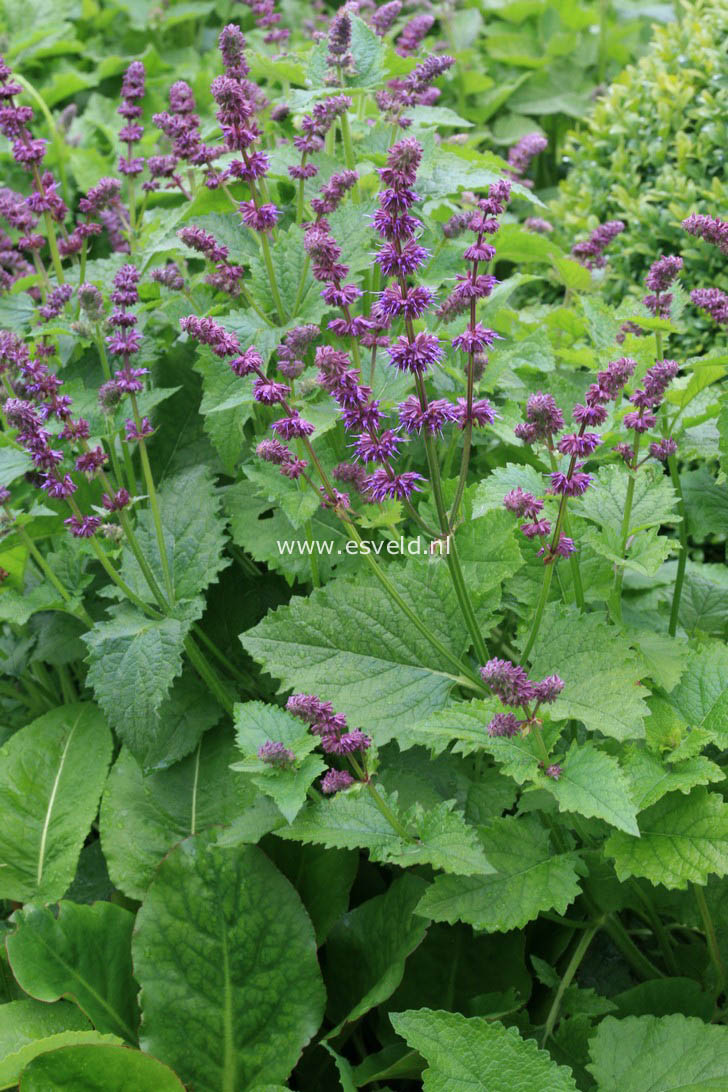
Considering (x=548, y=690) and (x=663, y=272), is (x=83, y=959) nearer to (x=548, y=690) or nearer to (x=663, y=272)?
(x=548, y=690)

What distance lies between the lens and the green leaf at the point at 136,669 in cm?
252

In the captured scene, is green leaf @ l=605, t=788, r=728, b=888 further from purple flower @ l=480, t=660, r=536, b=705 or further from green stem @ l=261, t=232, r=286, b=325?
green stem @ l=261, t=232, r=286, b=325

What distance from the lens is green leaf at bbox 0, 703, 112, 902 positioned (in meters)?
2.70

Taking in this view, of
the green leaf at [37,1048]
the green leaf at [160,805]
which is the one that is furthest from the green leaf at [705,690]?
the green leaf at [37,1048]

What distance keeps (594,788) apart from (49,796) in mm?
1644

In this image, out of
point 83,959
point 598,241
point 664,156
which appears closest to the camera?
point 83,959

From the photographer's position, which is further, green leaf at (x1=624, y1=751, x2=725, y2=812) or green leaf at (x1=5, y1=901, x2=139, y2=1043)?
green leaf at (x1=5, y1=901, x2=139, y2=1043)

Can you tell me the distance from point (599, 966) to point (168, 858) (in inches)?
43.7

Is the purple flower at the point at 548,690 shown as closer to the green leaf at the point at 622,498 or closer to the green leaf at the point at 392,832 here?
the green leaf at the point at 392,832

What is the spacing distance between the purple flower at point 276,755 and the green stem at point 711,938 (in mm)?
912

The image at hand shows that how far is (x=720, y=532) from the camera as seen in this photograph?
290 centimetres

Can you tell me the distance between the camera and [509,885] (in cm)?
212

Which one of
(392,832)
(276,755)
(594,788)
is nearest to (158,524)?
(276,755)

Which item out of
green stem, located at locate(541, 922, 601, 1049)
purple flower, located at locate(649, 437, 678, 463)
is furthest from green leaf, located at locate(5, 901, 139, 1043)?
purple flower, located at locate(649, 437, 678, 463)
